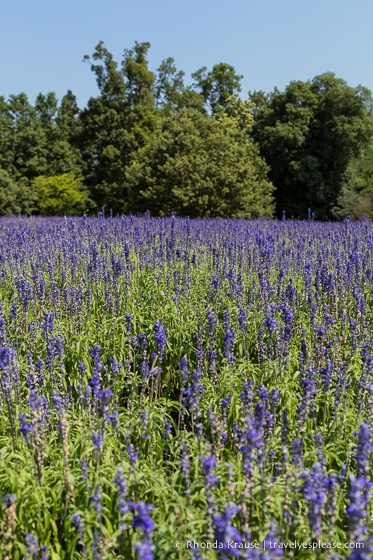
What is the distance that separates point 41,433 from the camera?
10.4ft

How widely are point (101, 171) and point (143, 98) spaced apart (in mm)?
7241

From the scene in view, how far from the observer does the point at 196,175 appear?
80.6 feet

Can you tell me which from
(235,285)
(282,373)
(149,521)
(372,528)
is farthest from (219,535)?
(235,285)

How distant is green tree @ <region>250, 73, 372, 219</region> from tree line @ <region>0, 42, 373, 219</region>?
0.26 feet

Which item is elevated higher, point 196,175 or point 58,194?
point 196,175

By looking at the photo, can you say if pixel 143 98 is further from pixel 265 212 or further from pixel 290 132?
pixel 265 212

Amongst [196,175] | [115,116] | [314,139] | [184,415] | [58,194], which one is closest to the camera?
[184,415]

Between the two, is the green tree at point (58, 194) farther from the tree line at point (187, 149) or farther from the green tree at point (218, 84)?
the green tree at point (218, 84)

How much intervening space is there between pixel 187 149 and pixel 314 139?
538 inches

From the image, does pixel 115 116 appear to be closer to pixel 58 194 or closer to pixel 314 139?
pixel 58 194

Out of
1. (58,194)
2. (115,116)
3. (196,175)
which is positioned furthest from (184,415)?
(115,116)

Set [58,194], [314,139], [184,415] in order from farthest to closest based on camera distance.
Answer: [314,139], [58,194], [184,415]

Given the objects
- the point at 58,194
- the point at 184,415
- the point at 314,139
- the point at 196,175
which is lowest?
the point at 184,415

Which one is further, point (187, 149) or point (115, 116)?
point (115, 116)
